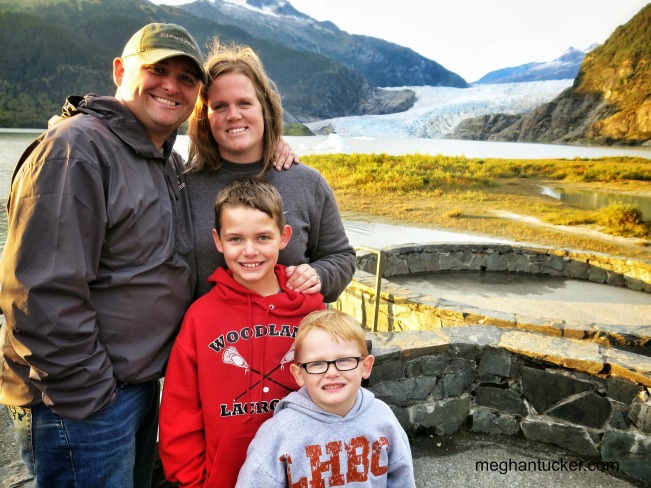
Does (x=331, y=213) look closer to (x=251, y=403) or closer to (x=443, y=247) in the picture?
(x=251, y=403)

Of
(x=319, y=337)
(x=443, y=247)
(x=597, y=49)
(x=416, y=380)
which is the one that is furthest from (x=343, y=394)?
(x=597, y=49)

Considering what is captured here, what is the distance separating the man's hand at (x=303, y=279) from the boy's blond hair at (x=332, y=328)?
198mm

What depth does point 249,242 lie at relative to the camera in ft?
4.93

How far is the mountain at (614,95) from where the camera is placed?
13344 mm

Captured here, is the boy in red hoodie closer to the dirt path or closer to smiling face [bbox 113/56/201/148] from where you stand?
smiling face [bbox 113/56/201/148]

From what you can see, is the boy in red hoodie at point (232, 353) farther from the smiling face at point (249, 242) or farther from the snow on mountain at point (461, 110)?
the snow on mountain at point (461, 110)

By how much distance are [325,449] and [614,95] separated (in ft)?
58.0

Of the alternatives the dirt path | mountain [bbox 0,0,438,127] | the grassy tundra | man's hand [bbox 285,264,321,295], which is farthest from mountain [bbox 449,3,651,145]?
man's hand [bbox 285,264,321,295]

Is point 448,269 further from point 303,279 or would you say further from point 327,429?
point 327,429

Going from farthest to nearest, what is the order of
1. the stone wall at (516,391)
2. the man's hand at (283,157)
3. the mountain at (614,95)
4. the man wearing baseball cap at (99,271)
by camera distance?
the mountain at (614,95)
the stone wall at (516,391)
the man's hand at (283,157)
the man wearing baseball cap at (99,271)

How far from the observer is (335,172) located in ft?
51.9

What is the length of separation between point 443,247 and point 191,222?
248 inches

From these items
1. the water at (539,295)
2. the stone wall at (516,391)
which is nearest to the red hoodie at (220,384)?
the stone wall at (516,391)

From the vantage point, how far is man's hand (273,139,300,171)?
6.03ft
